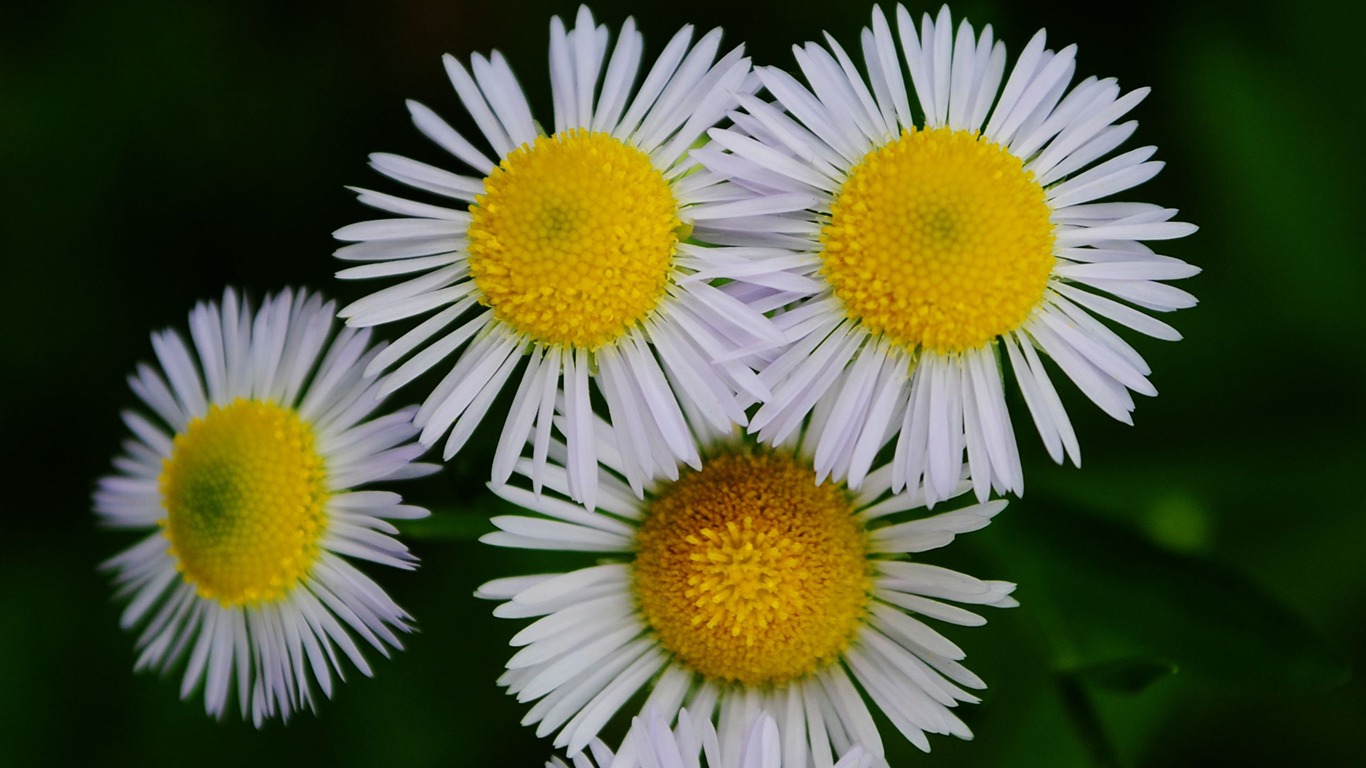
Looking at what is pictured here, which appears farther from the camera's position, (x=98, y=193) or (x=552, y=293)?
(x=98, y=193)

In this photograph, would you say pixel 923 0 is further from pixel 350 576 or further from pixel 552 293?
pixel 350 576

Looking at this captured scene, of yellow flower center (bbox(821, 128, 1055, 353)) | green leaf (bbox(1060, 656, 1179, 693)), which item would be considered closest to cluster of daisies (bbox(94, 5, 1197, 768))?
yellow flower center (bbox(821, 128, 1055, 353))

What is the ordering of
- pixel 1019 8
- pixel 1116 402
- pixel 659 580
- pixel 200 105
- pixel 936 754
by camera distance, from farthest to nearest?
1. pixel 200 105
2. pixel 1019 8
3. pixel 936 754
4. pixel 659 580
5. pixel 1116 402

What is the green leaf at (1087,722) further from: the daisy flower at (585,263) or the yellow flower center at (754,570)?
the daisy flower at (585,263)

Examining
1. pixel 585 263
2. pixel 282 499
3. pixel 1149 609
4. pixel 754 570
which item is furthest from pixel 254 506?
pixel 1149 609

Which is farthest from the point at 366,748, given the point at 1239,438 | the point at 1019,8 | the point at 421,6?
the point at 1019,8

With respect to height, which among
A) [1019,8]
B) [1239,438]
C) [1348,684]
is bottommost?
[1348,684]

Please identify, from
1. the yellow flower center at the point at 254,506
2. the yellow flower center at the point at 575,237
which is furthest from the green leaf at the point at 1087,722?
the yellow flower center at the point at 254,506

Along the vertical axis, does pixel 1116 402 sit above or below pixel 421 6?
below
